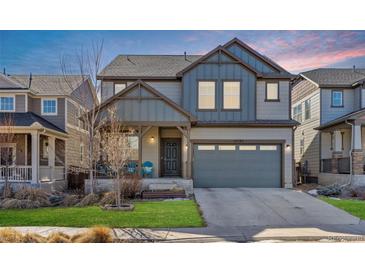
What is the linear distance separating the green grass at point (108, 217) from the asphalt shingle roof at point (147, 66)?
726 centimetres

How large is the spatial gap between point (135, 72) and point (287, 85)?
6.89 m

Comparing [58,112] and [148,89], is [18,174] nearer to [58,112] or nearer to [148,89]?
[58,112]

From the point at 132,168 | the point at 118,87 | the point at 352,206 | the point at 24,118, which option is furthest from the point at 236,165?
the point at 24,118

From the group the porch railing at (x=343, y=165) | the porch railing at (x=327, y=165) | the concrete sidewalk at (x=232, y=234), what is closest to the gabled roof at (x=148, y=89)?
the concrete sidewalk at (x=232, y=234)

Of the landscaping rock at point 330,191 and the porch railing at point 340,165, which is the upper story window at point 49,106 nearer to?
the landscaping rock at point 330,191

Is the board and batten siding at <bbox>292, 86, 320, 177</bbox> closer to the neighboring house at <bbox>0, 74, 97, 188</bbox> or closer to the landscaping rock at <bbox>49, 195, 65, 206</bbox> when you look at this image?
the neighboring house at <bbox>0, 74, 97, 188</bbox>

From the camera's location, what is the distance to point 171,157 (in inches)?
648

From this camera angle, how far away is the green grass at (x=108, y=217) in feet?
28.6

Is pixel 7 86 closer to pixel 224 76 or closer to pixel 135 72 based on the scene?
pixel 135 72

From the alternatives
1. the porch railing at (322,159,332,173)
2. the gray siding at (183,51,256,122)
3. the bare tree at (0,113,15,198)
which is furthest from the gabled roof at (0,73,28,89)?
the porch railing at (322,159,332,173)

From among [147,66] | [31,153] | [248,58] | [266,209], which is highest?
[248,58]

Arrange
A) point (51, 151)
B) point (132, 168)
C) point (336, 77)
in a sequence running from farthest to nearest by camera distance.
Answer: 1. point (336, 77)
2. point (51, 151)
3. point (132, 168)

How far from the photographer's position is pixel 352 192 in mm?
13547

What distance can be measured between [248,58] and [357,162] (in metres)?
6.40
